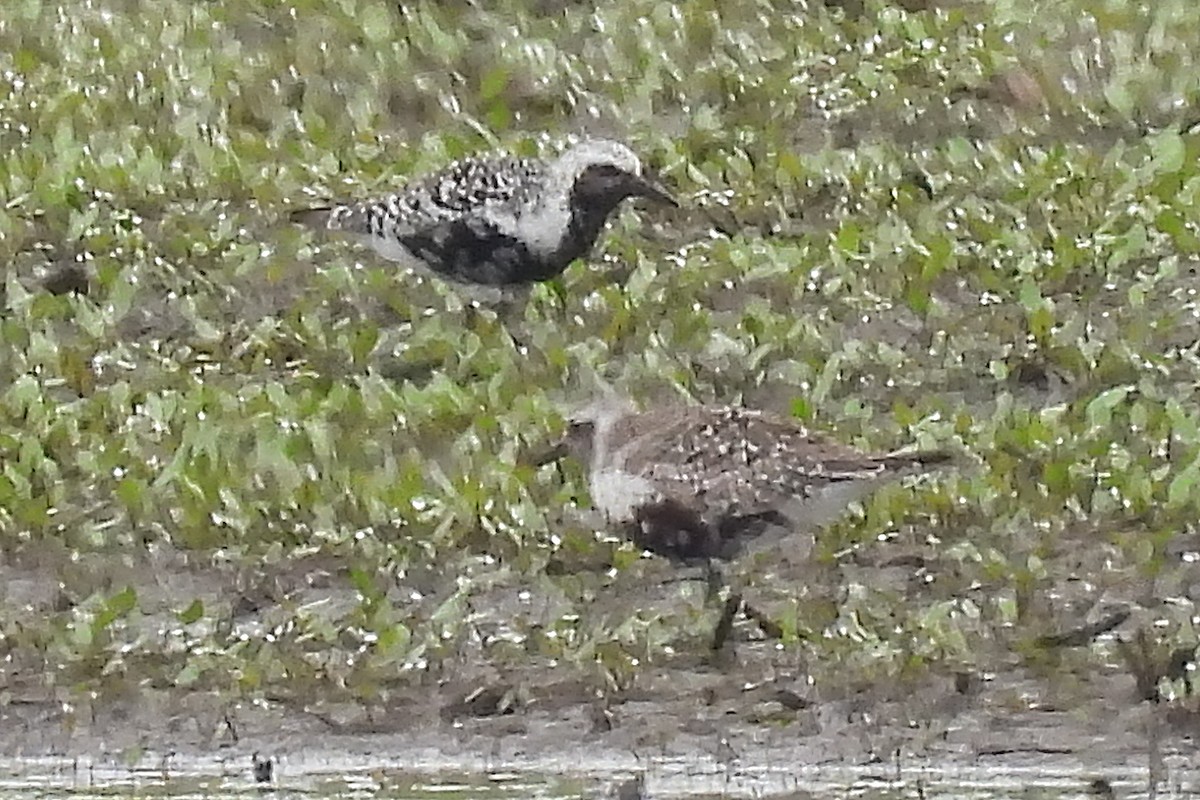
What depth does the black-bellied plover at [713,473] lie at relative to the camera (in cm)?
107

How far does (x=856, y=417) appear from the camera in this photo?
1.09m

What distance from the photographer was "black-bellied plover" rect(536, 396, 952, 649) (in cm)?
107

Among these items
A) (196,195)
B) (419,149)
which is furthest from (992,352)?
(196,195)

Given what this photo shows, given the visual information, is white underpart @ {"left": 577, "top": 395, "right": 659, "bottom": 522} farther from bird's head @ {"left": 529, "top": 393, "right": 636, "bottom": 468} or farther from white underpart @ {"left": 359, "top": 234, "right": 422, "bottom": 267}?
white underpart @ {"left": 359, "top": 234, "right": 422, "bottom": 267}

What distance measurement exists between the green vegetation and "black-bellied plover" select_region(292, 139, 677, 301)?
1 centimetres

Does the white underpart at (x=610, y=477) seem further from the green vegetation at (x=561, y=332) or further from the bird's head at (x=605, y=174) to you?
the bird's head at (x=605, y=174)

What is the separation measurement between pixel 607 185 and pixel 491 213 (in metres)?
0.07

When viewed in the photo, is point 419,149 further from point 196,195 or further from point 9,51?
point 9,51

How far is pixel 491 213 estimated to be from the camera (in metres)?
1.10

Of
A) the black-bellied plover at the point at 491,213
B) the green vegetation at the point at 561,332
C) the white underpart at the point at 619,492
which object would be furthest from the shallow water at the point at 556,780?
the black-bellied plover at the point at 491,213

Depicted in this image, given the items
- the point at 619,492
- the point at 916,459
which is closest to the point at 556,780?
the point at 619,492

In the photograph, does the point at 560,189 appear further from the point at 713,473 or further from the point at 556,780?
the point at 556,780

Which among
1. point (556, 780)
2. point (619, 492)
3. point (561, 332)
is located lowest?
point (556, 780)

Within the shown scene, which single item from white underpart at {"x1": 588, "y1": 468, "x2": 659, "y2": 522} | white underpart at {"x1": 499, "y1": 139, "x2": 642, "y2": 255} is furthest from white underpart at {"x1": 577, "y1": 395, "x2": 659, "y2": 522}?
white underpart at {"x1": 499, "y1": 139, "x2": 642, "y2": 255}
